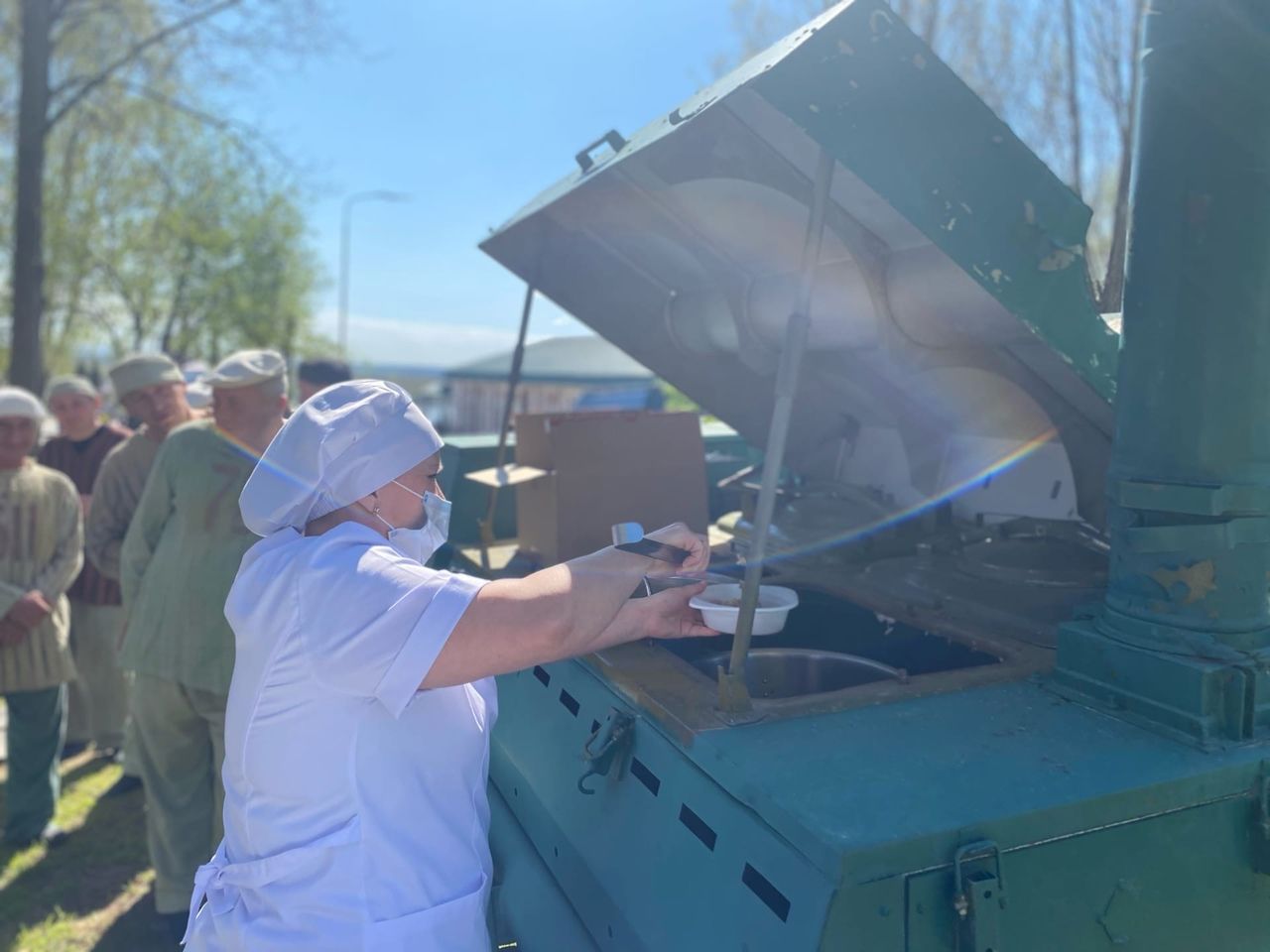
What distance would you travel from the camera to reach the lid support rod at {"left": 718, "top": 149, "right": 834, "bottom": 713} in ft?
Answer: 5.56

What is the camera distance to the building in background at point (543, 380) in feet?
69.2

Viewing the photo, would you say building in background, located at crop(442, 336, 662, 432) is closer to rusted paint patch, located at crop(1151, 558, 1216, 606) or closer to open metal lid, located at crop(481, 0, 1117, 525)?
open metal lid, located at crop(481, 0, 1117, 525)

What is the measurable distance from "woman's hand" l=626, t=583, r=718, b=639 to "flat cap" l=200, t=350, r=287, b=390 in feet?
6.69

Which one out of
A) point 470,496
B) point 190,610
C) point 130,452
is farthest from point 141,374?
point 470,496

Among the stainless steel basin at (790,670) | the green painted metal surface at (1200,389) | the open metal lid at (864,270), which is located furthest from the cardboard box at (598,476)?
the green painted metal surface at (1200,389)

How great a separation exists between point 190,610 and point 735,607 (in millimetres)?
2130

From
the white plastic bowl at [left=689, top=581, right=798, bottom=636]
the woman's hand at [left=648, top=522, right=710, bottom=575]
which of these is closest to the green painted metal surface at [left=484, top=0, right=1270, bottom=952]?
the white plastic bowl at [left=689, top=581, right=798, bottom=636]

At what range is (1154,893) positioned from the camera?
1.43m

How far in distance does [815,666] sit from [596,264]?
1.53 metres

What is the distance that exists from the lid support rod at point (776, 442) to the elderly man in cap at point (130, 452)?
3.26m

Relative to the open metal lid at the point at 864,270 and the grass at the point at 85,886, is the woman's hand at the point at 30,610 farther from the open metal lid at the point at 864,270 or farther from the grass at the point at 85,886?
the open metal lid at the point at 864,270

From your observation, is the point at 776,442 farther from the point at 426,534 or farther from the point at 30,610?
the point at 30,610

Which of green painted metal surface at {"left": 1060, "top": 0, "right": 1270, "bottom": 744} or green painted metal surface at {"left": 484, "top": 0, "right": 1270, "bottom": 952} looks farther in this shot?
green painted metal surface at {"left": 1060, "top": 0, "right": 1270, "bottom": 744}

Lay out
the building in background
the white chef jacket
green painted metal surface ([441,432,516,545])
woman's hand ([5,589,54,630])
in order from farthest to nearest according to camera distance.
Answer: the building in background → woman's hand ([5,589,54,630]) → green painted metal surface ([441,432,516,545]) → the white chef jacket
